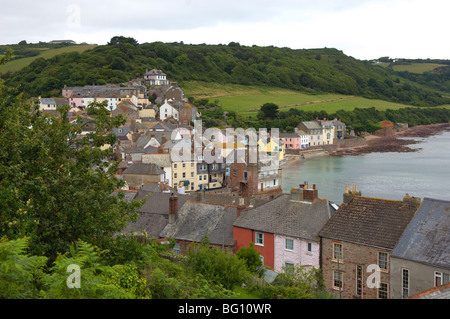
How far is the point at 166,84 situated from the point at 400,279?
10619 centimetres

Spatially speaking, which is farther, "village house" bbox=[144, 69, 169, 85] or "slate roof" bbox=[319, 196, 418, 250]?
"village house" bbox=[144, 69, 169, 85]

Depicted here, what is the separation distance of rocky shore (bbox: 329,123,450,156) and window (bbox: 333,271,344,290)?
8157 centimetres

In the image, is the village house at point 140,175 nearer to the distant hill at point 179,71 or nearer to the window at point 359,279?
the window at point 359,279

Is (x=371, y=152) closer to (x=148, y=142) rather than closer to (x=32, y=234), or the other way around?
(x=148, y=142)

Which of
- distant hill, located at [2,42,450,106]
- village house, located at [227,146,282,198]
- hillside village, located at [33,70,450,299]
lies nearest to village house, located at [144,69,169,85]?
distant hill, located at [2,42,450,106]

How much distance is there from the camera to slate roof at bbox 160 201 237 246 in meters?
23.8

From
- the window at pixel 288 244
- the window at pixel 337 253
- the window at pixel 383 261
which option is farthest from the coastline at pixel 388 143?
the window at pixel 383 261

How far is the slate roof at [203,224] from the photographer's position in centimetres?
2378

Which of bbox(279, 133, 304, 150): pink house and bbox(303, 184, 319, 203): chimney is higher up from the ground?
bbox(303, 184, 319, 203): chimney

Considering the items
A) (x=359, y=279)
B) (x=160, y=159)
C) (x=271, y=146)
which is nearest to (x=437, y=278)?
(x=359, y=279)

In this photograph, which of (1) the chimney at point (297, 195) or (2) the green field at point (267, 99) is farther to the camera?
(2) the green field at point (267, 99)

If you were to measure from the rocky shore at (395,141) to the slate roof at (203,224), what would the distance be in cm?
7693

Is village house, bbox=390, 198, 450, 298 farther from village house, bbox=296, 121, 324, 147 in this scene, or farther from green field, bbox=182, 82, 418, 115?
green field, bbox=182, 82, 418, 115

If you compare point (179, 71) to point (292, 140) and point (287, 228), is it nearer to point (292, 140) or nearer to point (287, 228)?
point (292, 140)
